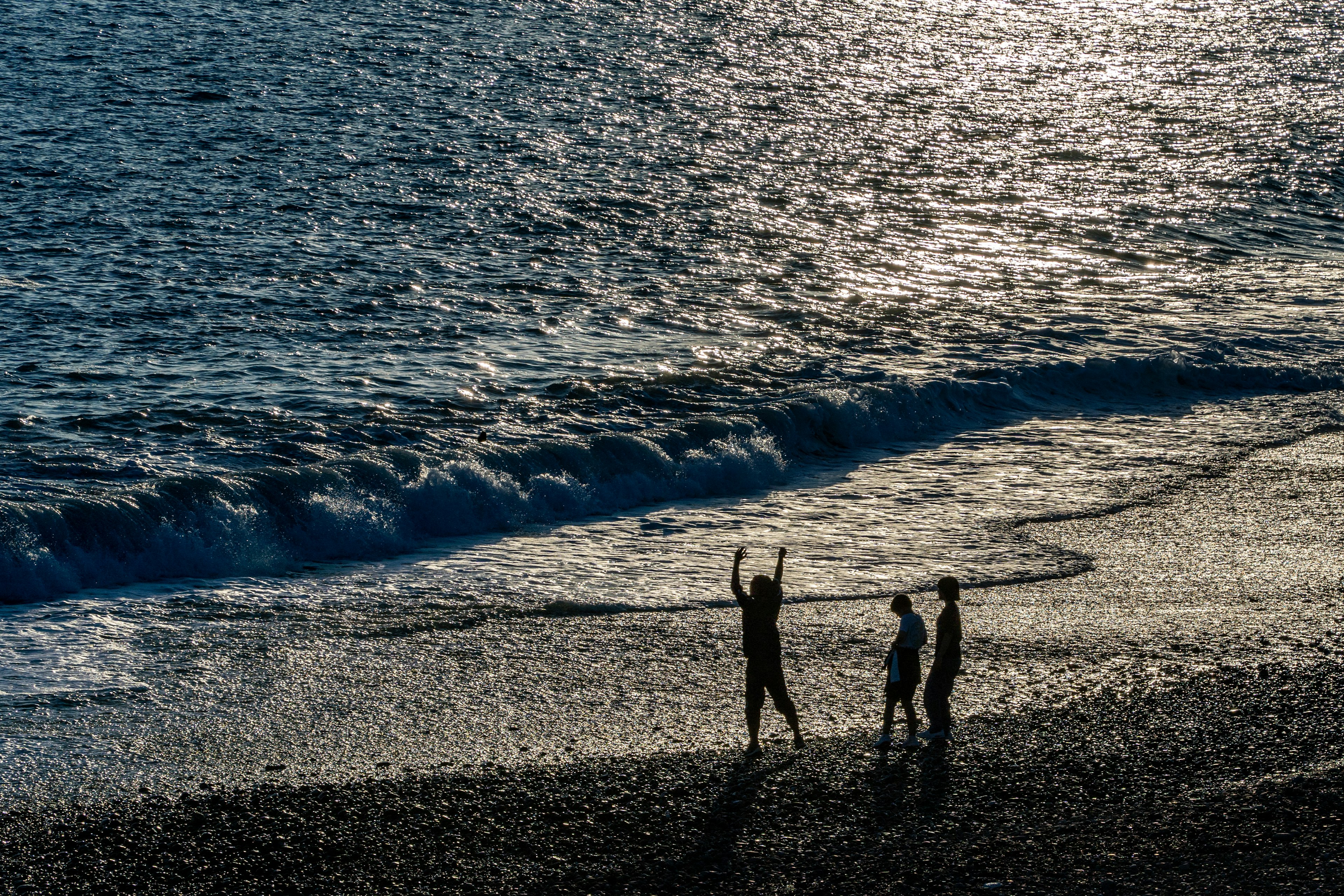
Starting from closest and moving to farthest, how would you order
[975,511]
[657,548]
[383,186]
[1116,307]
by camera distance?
[657,548] → [975,511] → [1116,307] → [383,186]

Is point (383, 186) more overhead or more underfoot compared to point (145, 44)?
more underfoot

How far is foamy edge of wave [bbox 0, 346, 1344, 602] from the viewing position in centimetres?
1364

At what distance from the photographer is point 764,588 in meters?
9.41

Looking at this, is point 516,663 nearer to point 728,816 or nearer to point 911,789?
point 728,816

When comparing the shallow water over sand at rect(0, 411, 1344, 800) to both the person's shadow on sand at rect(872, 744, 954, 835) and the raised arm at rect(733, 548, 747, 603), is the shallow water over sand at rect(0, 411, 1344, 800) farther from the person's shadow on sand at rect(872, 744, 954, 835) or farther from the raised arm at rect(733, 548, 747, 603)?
the raised arm at rect(733, 548, 747, 603)

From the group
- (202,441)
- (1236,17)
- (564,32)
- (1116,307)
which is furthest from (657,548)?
(1236,17)

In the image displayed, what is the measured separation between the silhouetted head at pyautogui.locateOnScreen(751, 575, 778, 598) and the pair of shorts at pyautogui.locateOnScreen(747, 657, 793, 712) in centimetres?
47

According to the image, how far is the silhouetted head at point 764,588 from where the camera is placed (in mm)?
9375

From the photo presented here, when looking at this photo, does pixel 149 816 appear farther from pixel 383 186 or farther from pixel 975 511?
pixel 383 186

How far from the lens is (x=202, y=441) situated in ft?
54.2

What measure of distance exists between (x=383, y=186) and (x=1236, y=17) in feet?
139

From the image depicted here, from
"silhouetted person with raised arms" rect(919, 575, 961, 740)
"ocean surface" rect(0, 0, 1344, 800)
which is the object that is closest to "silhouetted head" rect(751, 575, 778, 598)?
"silhouetted person with raised arms" rect(919, 575, 961, 740)

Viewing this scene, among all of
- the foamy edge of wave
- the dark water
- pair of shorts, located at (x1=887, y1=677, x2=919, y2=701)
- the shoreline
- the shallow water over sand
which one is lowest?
the shoreline

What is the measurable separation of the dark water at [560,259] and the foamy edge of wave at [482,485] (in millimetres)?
51
